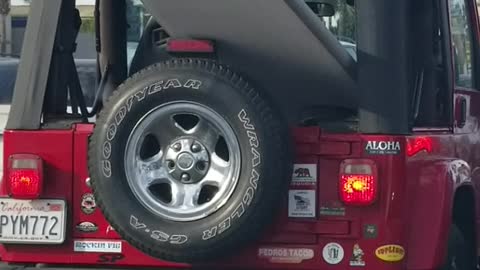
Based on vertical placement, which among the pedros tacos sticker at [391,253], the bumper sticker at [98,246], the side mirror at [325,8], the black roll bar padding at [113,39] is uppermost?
the side mirror at [325,8]

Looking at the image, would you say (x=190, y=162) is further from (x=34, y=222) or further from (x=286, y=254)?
(x=34, y=222)

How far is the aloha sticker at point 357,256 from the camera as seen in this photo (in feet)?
16.2

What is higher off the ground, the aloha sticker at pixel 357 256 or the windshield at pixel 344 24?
the windshield at pixel 344 24

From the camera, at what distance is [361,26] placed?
5.02 m

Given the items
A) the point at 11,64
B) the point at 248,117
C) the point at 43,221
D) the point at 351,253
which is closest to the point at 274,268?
the point at 351,253

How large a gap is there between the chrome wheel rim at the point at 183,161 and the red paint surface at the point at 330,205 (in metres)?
0.35

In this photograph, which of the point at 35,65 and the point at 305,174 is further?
the point at 35,65

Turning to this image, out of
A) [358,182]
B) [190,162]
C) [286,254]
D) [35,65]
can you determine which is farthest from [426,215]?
[35,65]

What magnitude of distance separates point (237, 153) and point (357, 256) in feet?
2.71

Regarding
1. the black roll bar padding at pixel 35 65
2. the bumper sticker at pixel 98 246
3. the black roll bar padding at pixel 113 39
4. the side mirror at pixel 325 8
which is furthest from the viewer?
the black roll bar padding at pixel 113 39

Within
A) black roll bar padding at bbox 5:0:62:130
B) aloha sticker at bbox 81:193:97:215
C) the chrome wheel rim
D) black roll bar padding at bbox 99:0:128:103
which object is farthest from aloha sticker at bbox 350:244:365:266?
black roll bar padding at bbox 99:0:128:103

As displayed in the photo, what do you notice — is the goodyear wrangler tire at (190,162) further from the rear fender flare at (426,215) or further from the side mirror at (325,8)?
the side mirror at (325,8)

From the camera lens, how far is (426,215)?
196 inches

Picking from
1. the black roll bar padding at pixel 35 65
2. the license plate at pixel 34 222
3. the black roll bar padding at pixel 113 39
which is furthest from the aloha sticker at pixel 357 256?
the black roll bar padding at pixel 113 39
